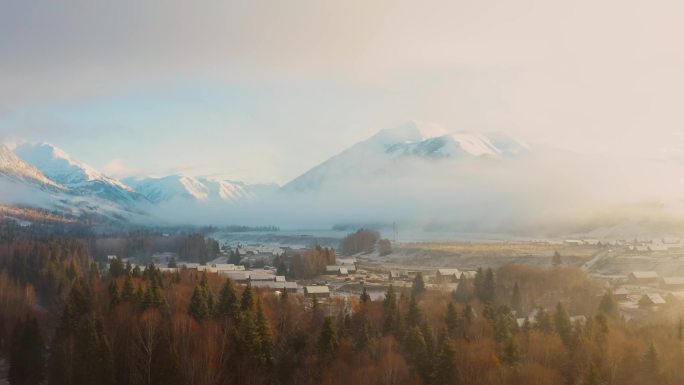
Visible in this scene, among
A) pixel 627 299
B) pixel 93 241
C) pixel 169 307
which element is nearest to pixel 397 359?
pixel 169 307

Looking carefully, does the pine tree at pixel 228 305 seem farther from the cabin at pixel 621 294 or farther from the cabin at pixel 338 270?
the cabin at pixel 338 270

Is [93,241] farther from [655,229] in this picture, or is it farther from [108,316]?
[655,229]

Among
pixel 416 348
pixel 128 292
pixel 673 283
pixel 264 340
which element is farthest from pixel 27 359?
pixel 673 283

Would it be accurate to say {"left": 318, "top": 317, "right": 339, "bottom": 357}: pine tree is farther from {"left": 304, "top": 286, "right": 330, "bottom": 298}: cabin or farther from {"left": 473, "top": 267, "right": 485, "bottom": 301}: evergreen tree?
{"left": 304, "top": 286, "right": 330, "bottom": 298}: cabin

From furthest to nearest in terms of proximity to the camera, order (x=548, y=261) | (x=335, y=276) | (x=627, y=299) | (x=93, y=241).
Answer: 1. (x=93, y=241)
2. (x=548, y=261)
3. (x=335, y=276)
4. (x=627, y=299)

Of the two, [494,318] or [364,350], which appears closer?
[364,350]

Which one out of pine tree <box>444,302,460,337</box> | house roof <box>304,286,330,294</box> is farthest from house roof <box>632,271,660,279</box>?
pine tree <box>444,302,460,337</box>
